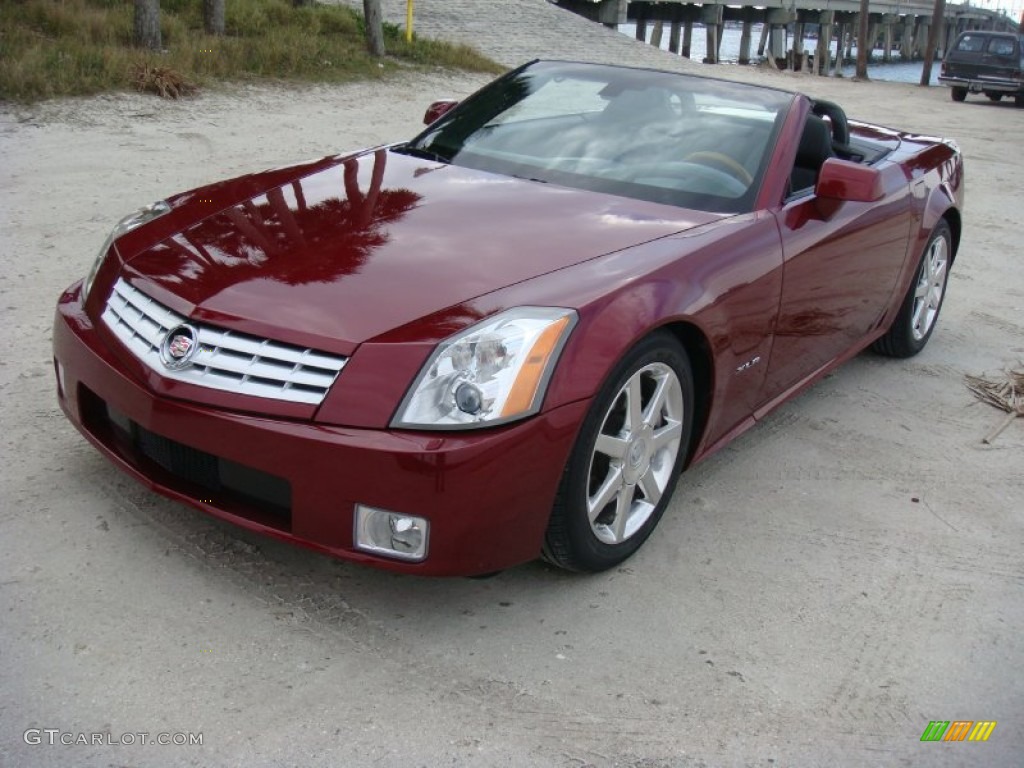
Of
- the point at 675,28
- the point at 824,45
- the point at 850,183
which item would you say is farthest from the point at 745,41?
the point at 850,183

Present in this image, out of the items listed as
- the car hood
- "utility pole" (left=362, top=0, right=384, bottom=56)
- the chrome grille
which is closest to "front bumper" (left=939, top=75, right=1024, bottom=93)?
"utility pole" (left=362, top=0, right=384, bottom=56)

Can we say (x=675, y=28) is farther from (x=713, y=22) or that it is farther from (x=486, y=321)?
(x=486, y=321)

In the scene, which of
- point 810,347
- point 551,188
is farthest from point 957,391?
point 551,188

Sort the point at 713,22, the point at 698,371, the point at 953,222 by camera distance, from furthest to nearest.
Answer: the point at 713,22, the point at 953,222, the point at 698,371

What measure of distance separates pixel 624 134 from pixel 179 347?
197 cm

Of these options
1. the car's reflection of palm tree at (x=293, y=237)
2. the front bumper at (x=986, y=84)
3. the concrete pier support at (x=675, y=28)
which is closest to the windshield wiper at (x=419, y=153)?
the car's reflection of palm tree at (x=293, y=237)

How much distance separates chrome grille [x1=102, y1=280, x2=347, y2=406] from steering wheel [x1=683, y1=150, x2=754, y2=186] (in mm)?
1818

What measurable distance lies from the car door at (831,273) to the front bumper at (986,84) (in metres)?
24.2

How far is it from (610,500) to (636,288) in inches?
23.8

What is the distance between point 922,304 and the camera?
17.8 feet

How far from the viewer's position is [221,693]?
2.59 m

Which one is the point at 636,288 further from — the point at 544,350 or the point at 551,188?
the point at 551,188

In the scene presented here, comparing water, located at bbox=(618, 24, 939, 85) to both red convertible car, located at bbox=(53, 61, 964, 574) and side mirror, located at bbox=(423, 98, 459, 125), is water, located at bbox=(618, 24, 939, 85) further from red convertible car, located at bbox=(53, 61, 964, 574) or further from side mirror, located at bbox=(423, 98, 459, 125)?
red convertible car, located at bbox=(53, 61, 964, 574)

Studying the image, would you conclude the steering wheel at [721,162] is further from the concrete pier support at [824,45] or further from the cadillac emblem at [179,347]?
the concrete pier support at [824,45]
